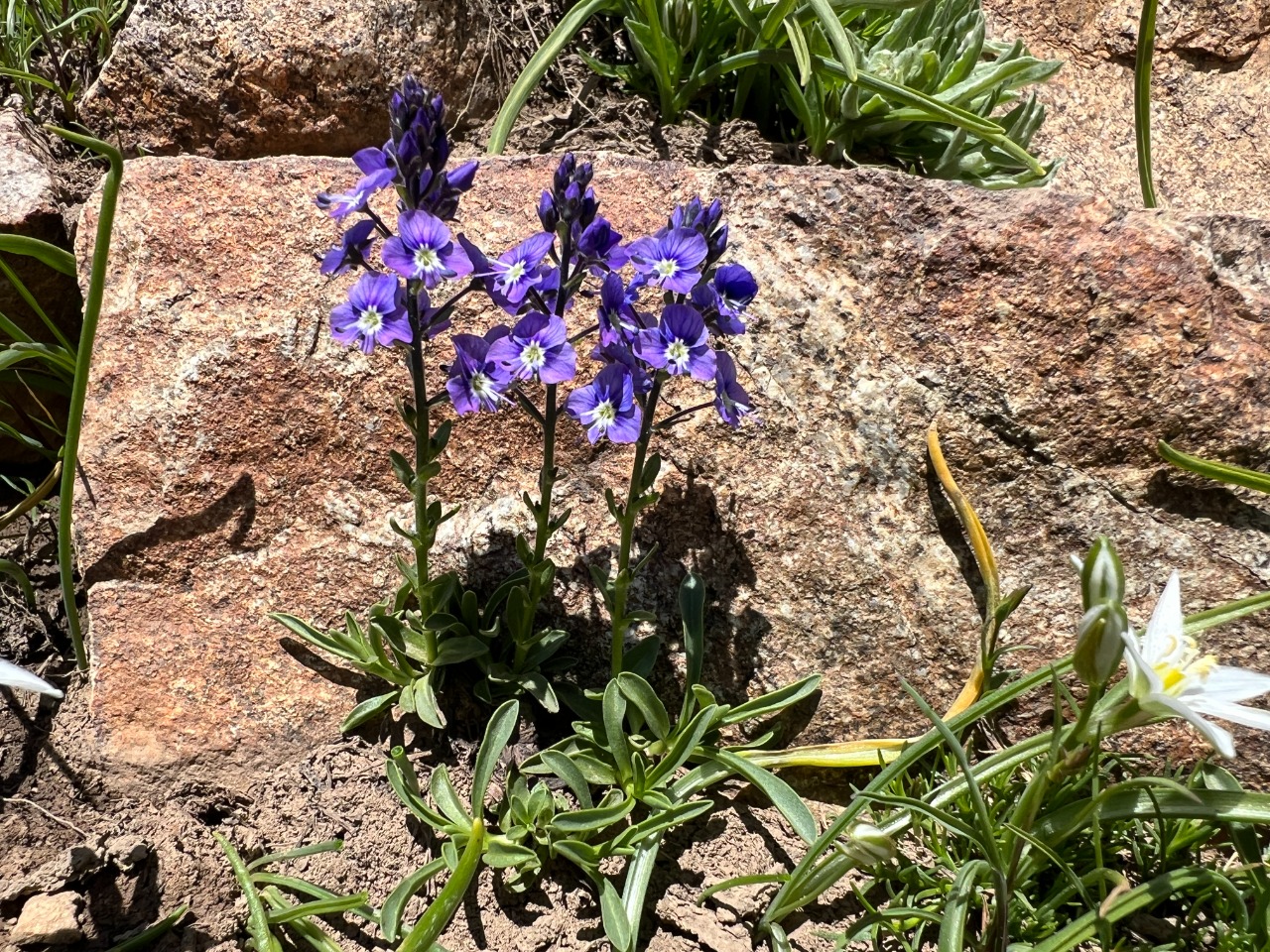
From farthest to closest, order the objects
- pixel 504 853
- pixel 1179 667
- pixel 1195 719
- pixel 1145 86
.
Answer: pixel 1145 86 < pixel 504 853 < pixel 1179 667 < pixel 1195 719

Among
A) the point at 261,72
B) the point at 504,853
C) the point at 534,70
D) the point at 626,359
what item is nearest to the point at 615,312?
the point at 626,359

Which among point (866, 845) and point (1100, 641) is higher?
point (1100, 641)

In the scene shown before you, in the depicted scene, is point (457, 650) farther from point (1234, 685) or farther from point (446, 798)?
point (1234, 685)

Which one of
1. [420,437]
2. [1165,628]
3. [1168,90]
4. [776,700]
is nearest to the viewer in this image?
[1165,628]

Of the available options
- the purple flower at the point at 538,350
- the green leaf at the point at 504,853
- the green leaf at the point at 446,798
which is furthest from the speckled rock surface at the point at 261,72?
the green leaf at the point at 504,853

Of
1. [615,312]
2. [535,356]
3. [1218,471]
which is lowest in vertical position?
[1218,471]

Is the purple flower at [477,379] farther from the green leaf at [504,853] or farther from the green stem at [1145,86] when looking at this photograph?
the green stem at [1145,86]

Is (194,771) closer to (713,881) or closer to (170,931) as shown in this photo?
(170,931)
